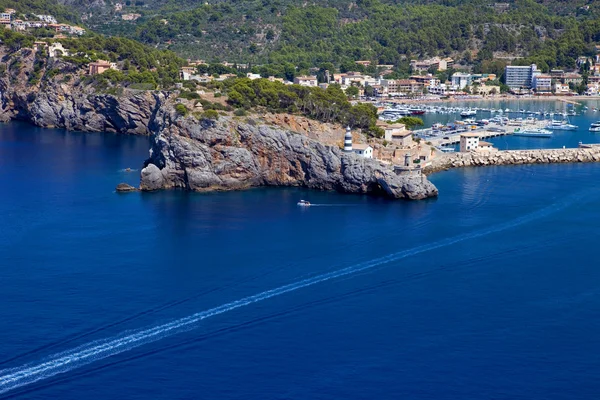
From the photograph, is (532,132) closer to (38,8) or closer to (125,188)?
(125,188)

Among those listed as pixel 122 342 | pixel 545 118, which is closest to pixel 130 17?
pixel 545 118

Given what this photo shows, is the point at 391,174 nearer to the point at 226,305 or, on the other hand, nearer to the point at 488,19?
the point at 226,305

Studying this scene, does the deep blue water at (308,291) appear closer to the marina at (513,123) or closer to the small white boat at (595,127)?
the marina at (513,123)

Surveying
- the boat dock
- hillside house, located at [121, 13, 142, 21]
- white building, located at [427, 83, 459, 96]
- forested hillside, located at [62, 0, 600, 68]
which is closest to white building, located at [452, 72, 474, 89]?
white building, located at [427, 83, 459, 96]

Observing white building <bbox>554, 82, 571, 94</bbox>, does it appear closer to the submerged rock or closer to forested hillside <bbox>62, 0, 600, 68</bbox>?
forested hillside <bbox>62, 0, 600, 68</bbox>

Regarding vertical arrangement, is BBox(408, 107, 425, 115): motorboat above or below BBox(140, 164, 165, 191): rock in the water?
above

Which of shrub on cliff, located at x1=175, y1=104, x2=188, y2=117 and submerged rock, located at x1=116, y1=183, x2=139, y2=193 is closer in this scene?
submerged rock, located at x1=116, y1=183, x2=139, y2=193
